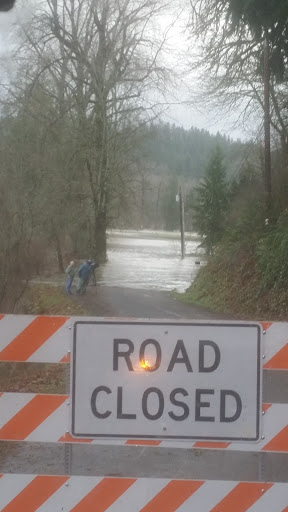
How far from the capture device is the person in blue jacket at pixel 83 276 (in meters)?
24.0

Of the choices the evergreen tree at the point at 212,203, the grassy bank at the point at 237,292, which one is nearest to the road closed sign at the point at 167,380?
the grassy bank at the point at 237,292

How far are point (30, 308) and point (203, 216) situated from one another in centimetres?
858

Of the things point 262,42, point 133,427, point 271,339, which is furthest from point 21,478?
point 262,42

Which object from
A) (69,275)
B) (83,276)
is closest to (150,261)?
(83,276)

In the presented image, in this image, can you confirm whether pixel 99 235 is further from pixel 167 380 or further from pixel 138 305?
pixel 167 380

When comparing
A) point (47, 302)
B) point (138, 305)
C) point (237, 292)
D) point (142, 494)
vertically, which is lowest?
point (138, 305)

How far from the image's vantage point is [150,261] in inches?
1174

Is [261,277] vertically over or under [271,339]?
under

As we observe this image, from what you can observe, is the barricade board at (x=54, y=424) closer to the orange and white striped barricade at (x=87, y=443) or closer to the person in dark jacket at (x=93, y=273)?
the orange and white striped barricade at (x=87, y=443)

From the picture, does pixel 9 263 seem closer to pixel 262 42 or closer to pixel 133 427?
pixel 262 42

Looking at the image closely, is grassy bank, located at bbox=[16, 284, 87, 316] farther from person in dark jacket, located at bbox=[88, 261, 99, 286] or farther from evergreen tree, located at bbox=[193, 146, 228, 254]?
evergreen tree, located at bbox=[193, 146, 228, 254]

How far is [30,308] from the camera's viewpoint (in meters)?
20.0

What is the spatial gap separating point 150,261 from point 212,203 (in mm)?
4492

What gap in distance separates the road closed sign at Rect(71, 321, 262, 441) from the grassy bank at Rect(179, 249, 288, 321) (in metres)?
16.0
